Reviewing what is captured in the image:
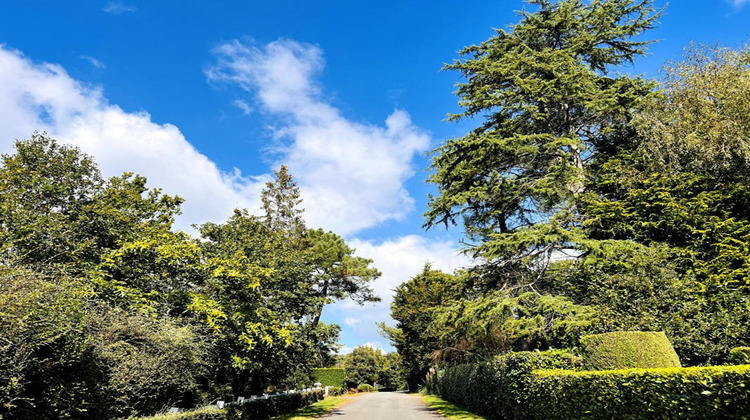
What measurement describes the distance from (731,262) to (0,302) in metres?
17.4

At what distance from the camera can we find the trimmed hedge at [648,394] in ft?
16.0

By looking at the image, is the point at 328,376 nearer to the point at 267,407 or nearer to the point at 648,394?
the point at 267,407

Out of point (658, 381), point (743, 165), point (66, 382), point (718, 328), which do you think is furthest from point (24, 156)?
point (743, 165)

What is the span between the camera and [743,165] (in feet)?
44.7

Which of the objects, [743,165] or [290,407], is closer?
[743,165]

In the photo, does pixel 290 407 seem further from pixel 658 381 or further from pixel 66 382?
pixel 658 381

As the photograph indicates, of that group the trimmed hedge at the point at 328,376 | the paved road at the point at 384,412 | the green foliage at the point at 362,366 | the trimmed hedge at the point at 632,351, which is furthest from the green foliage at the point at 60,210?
the green foliage at the point at 362,366

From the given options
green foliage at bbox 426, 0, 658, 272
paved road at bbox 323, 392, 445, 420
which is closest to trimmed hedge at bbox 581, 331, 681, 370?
green foliage at bbox 426, 0, 658, 272

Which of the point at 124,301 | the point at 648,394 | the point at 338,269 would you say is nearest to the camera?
the point at 648,394

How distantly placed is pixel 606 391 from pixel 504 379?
19.4 feet

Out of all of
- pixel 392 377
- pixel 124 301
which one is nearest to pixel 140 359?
pixel 124 301

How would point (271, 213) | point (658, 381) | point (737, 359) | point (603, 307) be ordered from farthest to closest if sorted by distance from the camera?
point (271, 213)
point (603, 307)
point (737, 359)
point (658, 381)

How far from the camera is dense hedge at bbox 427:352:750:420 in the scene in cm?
501

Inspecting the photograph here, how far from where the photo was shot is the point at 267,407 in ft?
53.4
